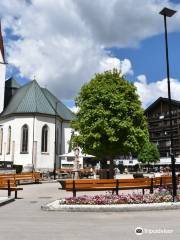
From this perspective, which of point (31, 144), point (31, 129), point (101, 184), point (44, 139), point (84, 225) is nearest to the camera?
point (84, 225)

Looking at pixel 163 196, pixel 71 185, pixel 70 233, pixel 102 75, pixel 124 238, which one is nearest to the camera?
pixel 124 238

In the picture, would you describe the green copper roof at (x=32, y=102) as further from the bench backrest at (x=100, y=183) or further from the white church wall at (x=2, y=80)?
the bench backrest at (x=100, y=183)

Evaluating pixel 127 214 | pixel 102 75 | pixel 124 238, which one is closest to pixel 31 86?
pixel 102 75

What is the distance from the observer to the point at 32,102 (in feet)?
216

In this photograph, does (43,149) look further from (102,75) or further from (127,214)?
(127,214)

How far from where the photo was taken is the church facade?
63250mm

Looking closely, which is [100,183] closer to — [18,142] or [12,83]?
[18,142]

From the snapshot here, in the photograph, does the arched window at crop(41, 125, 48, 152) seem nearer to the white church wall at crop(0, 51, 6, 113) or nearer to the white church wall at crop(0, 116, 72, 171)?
the white church wall at crop(0, 116, 72, 171)

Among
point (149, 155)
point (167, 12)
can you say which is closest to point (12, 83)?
point (149, 155)

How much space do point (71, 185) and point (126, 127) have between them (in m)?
18.6

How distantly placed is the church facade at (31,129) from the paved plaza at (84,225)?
151 feet

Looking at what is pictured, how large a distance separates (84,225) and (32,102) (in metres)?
55.6

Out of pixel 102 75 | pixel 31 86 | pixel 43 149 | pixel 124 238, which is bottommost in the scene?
pixel 124 238

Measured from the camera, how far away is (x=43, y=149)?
64375mm
